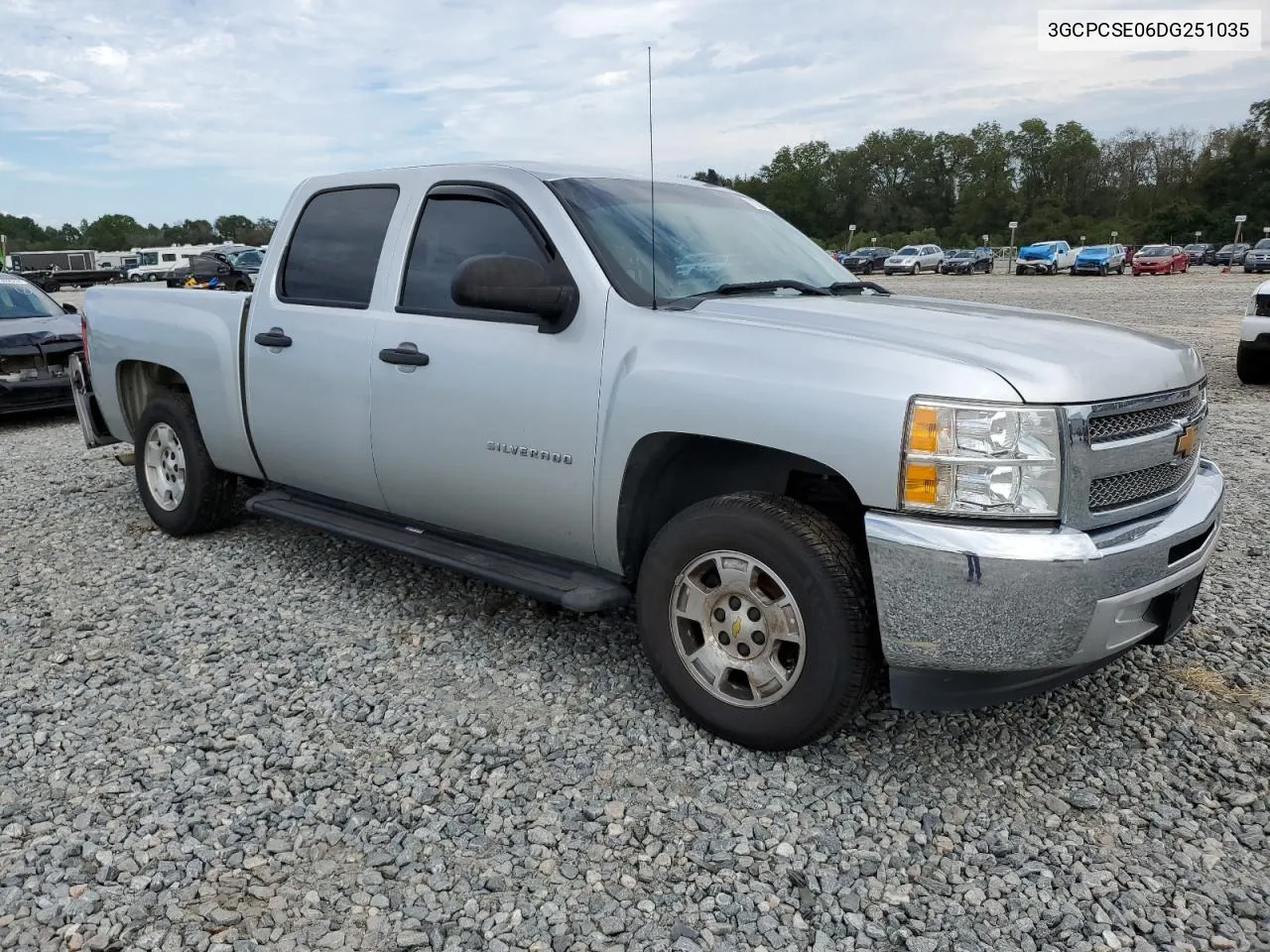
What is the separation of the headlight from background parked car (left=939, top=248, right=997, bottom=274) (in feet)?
182

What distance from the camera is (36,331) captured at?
978 cm

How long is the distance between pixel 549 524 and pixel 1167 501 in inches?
79.5

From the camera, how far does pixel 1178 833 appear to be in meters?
2.80

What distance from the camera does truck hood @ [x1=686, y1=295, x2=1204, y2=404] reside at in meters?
2.76

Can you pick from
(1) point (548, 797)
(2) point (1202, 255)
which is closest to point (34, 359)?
(1) point (548, 797)

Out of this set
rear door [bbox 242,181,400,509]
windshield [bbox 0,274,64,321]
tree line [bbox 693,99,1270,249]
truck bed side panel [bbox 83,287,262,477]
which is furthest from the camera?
tree line [bbox 693,99,1270,249]

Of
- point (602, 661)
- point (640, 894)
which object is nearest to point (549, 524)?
point (602, 661)

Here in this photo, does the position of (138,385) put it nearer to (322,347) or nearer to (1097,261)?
(322,347)

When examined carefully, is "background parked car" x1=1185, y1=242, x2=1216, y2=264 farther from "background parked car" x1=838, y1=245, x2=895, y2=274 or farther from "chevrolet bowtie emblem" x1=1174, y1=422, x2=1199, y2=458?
"chevrolet bowtie emblem" x1=1174, y1=422, x2=1199, y2=458

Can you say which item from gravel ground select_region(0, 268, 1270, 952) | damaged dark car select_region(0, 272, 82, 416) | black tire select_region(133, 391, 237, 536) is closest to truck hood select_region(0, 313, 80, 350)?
damaged dark car select_region(0, 272, 82, 416)

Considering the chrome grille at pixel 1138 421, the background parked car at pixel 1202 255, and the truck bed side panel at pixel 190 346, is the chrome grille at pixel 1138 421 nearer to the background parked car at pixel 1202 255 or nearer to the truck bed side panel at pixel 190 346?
the truck bed side panel at pixel 190 346

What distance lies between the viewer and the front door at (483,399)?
350 cm

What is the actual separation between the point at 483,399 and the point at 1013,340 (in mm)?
1816

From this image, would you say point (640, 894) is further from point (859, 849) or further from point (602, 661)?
point (602, 661)
